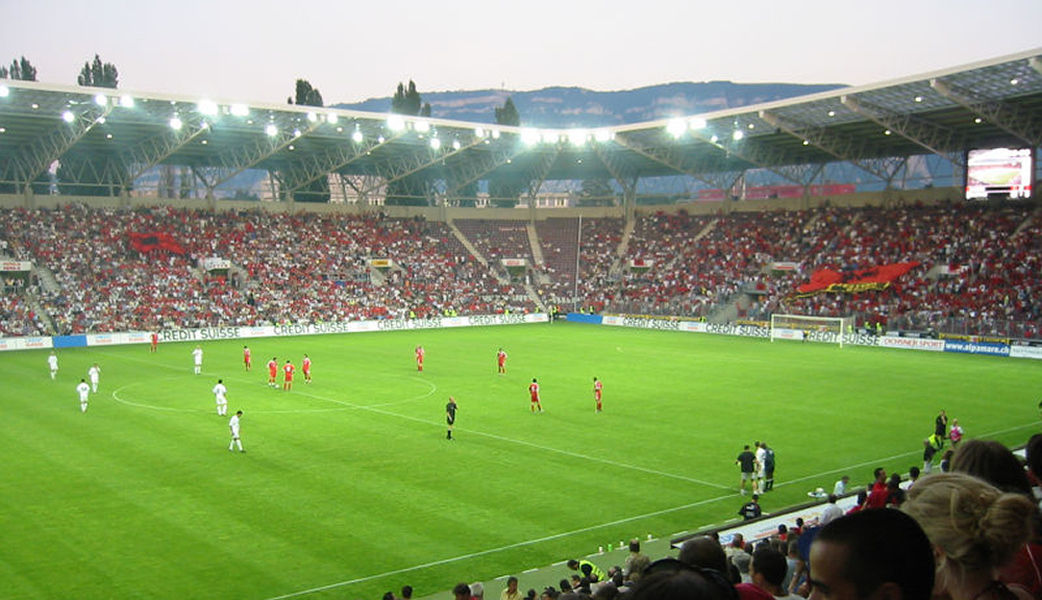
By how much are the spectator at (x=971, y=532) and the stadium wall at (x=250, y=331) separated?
57.2 meters

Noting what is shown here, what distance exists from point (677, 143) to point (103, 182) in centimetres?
4715

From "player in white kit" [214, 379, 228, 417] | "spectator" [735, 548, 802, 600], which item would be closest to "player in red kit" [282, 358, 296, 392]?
"player in white kit" [214, 379, 228, 417]

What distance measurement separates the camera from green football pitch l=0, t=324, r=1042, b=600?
16000mm

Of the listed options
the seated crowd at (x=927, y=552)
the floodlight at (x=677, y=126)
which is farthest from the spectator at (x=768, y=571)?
the floodlight at (x=677, y=126)

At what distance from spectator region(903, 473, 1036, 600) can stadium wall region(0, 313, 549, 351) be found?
5724 cm

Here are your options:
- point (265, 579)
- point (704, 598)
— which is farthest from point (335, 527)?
point (704, 598)

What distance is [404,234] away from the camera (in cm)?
7956

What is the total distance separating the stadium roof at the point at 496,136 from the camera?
168ft

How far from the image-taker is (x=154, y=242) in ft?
211

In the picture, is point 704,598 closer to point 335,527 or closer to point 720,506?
point 335,527

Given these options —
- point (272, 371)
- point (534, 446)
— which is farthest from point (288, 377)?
point (534, 446)

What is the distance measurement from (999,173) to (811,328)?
15548 mm

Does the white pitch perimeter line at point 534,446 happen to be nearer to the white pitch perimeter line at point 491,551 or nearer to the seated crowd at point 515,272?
the white pitch perimeter line at point 491,551

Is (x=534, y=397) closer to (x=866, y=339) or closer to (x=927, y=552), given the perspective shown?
(x=927, y=552)
